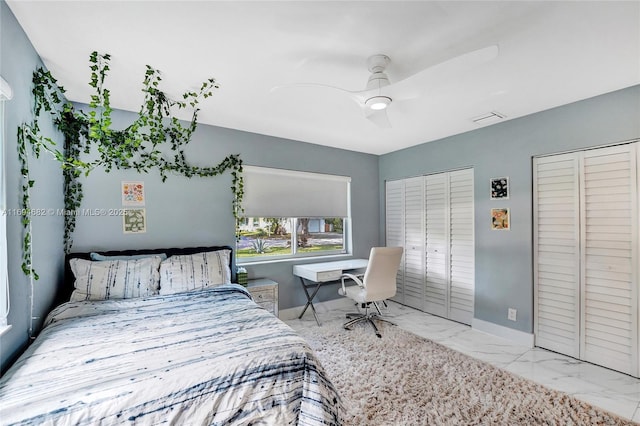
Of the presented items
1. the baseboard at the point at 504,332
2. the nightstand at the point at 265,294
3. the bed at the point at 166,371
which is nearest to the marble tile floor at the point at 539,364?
the baseboard at the point at 504,332

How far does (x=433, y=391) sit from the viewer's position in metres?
2.20

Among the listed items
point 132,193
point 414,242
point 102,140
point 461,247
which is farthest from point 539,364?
point 102,140

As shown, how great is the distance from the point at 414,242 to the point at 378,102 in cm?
268

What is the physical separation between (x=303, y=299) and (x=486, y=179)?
8.87ft

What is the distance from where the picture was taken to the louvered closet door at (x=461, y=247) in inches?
139

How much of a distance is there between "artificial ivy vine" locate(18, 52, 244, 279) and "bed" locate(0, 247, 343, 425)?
58 centimetres

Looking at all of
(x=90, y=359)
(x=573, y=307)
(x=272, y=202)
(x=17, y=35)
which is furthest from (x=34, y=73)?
(x=573, y=307)

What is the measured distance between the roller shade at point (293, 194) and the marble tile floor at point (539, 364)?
1.43 meters

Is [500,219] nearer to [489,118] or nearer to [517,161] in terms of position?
[517,161]

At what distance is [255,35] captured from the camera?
1720mm

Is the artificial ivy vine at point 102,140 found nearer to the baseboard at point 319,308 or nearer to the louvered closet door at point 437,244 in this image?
the baseboard at point 319,308

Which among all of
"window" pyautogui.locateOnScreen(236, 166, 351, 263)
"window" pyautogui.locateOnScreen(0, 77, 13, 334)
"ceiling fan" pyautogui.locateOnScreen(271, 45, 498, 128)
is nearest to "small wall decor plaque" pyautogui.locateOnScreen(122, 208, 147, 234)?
"window" pyautogui.locateOnScreen(236, 166, 351, 263)

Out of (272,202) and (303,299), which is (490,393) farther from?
(272,202)

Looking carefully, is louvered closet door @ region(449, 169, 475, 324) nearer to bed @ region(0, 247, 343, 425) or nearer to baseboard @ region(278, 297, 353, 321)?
baseboard @ region(278, 297, 353, 321)
